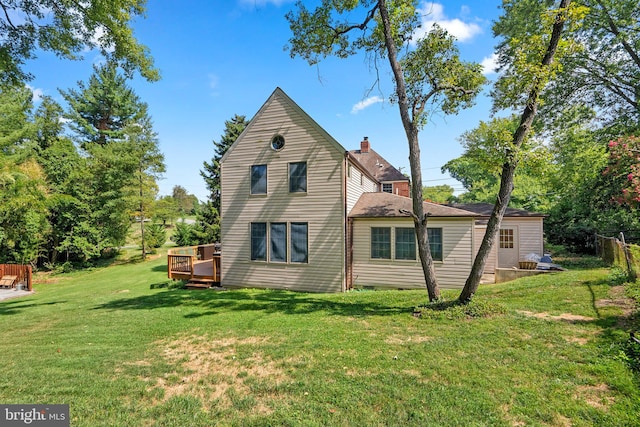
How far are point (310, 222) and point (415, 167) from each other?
525 cm

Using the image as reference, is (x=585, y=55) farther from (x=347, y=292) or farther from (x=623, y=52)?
(x=347, y=292)

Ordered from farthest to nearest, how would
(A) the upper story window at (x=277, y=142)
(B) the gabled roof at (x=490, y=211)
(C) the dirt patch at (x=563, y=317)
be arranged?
1. (B) the gabled roof at (x=490, y=211)
2. (A) the upper story window at (x=277, y=142)
3. (C) the dirt patch at (x=563, y=317)

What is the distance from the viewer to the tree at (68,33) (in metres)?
8.75

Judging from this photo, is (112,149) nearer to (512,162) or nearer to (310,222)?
(310,222)

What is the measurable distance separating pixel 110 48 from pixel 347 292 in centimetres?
1284

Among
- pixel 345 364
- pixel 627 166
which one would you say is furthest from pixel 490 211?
pixel 345 364

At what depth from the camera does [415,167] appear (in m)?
7.52

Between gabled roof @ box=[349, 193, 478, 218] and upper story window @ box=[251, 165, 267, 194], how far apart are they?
4.05 m

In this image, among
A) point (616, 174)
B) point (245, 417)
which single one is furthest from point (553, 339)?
point (616, 174)

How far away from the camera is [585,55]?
13.7 metres

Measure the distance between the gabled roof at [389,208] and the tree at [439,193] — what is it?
4875cm

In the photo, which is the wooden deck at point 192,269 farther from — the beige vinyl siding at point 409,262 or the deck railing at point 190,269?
the beige vinyl siding at point 409,262

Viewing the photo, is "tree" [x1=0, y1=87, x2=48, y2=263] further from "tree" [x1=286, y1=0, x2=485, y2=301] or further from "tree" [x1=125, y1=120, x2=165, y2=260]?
"tree" [x1=286, y1=0, x2=485, y2=301]

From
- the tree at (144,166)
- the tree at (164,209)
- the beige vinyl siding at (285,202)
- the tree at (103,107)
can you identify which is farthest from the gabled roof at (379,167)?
the tree at (103,107)
